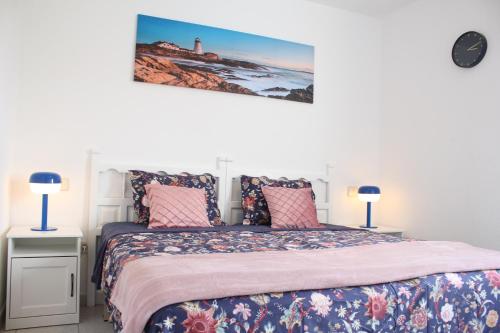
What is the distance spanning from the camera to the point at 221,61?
3545mm

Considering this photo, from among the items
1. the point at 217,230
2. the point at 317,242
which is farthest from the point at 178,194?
the point at 317,242

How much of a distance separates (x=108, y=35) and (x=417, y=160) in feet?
9.15

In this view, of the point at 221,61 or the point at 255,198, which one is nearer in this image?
the point at 255,198

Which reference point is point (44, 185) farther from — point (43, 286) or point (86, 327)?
point (86, 327)

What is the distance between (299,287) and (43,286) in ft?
6.08

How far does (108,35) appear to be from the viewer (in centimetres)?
322

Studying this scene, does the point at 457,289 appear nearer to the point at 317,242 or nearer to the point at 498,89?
the point at 317,242

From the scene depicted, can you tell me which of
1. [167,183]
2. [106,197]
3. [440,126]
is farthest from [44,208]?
[440,126]

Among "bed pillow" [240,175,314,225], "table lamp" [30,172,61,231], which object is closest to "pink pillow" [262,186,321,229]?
"bed pillow" [240,175,314,225]

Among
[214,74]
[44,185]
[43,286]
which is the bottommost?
[43,286]

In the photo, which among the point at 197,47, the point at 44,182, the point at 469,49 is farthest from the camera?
the point at 197,47

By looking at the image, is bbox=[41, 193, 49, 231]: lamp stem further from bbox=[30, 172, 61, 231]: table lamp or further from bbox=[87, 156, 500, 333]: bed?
bbox=[87, 156, 500, 333]: bed

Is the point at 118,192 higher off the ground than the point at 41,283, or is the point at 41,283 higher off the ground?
the point at 118,192

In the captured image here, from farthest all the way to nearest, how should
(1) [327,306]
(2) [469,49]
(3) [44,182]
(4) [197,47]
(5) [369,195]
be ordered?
1. (5) [369,195]
2. (4) [197,47]
3. (2) [469,49]
4. (3) [44,182]
5. (1) [327,306]
